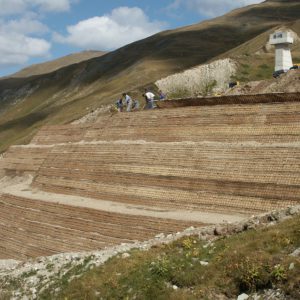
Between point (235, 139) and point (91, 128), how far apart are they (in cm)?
1063

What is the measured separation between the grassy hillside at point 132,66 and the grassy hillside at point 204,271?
44.9 m

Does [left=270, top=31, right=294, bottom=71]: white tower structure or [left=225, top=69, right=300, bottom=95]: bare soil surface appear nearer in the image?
[left=225, top=69, right=300, bottom=95]: bare soil surface

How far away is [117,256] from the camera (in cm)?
1353

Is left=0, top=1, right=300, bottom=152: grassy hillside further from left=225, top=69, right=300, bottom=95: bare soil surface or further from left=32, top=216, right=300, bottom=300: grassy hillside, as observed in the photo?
left=32, top=216, right=300, bottom=300: grassy hillside

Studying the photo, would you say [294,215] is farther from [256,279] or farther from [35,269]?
[35,269]

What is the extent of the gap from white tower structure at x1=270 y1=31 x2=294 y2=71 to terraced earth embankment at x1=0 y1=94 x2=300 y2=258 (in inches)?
403

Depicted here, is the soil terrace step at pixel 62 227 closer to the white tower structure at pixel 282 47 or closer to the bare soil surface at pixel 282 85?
the bare soil surface at pixel 282 85

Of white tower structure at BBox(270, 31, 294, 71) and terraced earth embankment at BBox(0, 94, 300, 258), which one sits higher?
white tower structure at BBox(270, 31, 294, 71)

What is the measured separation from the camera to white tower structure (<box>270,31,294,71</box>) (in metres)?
32.0

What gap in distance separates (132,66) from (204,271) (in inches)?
2757

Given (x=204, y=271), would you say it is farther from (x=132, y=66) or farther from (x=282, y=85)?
(x=132, y=66)

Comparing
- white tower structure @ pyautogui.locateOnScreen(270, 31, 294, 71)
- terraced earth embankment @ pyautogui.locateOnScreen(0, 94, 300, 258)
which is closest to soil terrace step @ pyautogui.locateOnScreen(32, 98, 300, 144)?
terraced earth embankment @ pyautogui.locateOnScreen(0, 94, 300, 258)

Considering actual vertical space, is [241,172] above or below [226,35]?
below

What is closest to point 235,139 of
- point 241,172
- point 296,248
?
point 241,172
